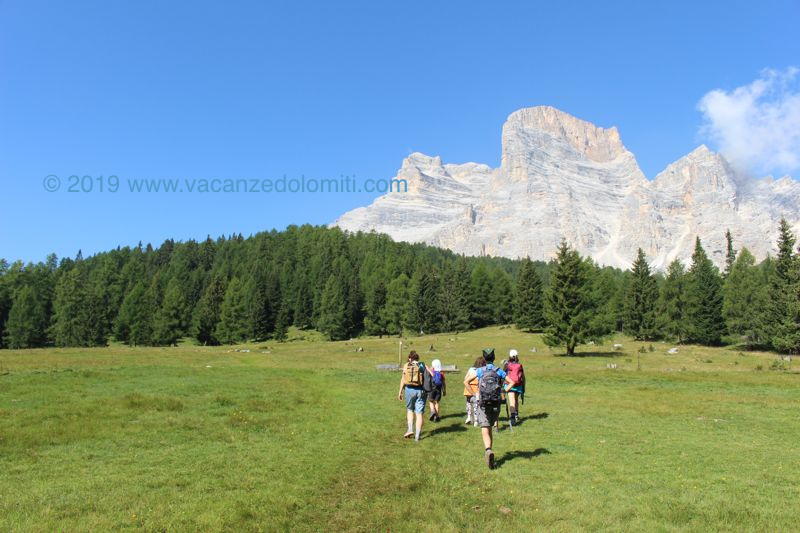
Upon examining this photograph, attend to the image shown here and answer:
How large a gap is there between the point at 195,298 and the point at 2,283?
44.4 metres

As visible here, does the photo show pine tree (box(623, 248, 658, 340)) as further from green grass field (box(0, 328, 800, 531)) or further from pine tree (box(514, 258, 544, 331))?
green grass field (box(0, 328, 800, 531))

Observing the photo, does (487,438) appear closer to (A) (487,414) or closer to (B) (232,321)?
(A) (487,414)

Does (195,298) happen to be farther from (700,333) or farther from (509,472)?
(509,472)

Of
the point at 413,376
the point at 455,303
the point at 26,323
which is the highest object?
the point at 455,303

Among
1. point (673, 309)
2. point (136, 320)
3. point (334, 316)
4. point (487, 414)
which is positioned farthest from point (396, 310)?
point (487, 414)

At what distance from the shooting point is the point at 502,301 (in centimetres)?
12300

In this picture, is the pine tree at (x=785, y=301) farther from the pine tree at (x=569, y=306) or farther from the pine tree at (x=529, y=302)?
the pine tree at (x=529, y=302)

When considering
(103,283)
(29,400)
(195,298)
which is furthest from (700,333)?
(103,283)

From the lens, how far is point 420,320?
11231cm

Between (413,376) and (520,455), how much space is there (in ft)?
15.1

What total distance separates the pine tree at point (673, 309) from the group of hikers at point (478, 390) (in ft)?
279

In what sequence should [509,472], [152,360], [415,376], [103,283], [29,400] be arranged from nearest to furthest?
[509,472], [415,376], [29,400], [152,360], [103,283]

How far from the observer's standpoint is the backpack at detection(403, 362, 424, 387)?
18047mm

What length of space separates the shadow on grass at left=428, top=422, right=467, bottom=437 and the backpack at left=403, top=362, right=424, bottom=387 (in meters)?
2.47
